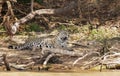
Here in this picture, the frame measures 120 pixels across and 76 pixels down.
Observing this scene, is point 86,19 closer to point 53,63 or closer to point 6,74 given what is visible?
point 53,63

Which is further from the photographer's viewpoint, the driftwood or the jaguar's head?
the driftwood

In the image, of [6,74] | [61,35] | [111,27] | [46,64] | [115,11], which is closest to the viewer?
[6,74]

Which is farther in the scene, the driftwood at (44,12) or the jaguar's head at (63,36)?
the driftwood at (44,12)

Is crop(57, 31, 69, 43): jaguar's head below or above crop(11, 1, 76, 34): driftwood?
below

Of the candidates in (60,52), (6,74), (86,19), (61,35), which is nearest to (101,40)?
(61,35)

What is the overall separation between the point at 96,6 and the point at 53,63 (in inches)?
249

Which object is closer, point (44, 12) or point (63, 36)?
point (63, 36)

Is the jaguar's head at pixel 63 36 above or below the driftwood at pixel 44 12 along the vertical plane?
below

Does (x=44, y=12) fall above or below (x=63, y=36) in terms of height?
above

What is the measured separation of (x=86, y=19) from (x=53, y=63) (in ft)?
18.2

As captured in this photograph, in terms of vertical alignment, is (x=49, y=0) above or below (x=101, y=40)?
above

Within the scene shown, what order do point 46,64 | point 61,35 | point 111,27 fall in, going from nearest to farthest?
point 46,64
point 61,35
point 111,27

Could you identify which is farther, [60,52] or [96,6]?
[96,6]

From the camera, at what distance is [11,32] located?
13703 millimetres
